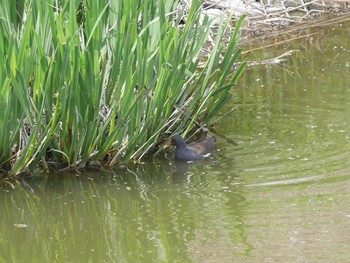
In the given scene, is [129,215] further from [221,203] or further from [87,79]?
[87,79]

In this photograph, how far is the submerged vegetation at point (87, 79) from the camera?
6.45 metres

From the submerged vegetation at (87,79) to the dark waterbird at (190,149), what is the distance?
20cm

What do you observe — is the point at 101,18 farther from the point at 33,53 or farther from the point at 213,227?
the point at 213,227

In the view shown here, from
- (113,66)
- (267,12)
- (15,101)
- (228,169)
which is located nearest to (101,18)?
(113,66)

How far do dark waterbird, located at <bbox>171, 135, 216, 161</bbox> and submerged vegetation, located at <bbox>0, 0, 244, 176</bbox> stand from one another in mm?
197

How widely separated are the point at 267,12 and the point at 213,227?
7416 millimetres

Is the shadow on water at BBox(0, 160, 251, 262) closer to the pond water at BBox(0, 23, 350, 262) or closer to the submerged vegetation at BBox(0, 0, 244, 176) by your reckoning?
the pond water at BBox(0, 23, 350, 262)

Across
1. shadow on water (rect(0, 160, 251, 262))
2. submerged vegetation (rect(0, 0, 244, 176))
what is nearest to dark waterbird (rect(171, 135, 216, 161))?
shadow on water (rect(0, 160, 251, 262))

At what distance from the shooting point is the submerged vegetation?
6.45 m

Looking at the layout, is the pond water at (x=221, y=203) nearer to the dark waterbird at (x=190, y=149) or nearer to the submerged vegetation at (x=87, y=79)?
the dark waterbird at (x=190, y=149)

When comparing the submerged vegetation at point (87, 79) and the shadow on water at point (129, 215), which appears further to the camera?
the submerged vegetation at point (87, 79)

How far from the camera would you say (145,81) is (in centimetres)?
688

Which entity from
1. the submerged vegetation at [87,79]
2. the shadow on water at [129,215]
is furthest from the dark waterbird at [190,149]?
the submerged vegetation at [87,79]

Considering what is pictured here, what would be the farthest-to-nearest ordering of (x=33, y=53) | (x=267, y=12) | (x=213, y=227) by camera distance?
(x=267, y=12), (x=33, y=53), (x=213, y=227)
